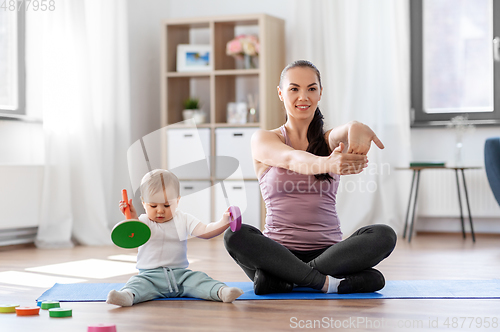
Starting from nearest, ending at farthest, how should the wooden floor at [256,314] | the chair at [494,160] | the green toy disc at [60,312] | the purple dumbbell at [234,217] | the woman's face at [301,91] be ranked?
the wooden floor at [256,314] → the green toy disc at [60,312] → the purple dumbbell at [234,217] → the woman's face at [301,91] → the chair at [494,160]

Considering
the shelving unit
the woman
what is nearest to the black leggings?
the woman

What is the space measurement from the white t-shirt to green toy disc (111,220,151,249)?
5.7 inches

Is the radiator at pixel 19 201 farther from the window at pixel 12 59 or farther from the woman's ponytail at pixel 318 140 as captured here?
the woman's ponytail at pixel 318 140

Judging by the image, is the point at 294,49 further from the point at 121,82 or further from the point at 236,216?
the point at 236,216

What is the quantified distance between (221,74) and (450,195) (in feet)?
5.61

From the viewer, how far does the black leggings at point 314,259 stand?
5.64 feet

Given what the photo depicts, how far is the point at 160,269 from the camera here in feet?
5.73

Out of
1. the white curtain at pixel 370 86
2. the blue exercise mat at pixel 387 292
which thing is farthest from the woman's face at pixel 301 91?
the white curtain at pixel 370 86

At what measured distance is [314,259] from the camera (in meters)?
1.76

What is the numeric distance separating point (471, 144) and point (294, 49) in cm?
135

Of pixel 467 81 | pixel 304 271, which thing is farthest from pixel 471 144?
pixel 304 271

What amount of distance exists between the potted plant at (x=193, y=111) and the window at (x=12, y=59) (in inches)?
42.6

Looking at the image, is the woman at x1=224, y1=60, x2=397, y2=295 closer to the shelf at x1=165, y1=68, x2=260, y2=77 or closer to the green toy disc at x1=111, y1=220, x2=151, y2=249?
the green toy disc at x1=111, y1=220, x2=151, y2=249

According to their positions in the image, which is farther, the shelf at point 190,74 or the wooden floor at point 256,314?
the shelf at point 190,74
